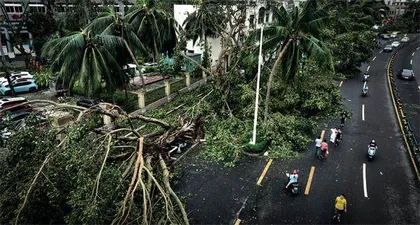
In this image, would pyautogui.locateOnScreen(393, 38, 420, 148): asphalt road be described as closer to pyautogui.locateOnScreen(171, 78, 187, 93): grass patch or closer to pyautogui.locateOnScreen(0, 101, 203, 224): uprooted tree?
pyautogui.locateOnScreen(0, 101, 203, 224): uprooted tree

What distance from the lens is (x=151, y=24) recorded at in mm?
25266

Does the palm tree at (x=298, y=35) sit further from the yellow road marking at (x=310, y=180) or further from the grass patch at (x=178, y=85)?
the grass patch at (x=178, y=85)

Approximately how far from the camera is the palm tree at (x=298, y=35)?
1762 cm

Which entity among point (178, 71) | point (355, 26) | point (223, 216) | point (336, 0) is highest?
point (336, 0)

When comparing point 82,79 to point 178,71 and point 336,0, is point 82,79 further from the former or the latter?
point 336,0

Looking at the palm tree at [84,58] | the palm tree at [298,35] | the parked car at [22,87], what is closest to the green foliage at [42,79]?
the parked car at [22,87]

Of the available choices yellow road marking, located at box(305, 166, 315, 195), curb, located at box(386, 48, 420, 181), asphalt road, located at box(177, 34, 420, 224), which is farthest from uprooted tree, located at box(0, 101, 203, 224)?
curb, located at box(386, 48, 420, 181)

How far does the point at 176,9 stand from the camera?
3975 centimetres

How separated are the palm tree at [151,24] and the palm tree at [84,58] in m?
5.28

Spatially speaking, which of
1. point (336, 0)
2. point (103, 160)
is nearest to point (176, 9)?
point (336, 0)

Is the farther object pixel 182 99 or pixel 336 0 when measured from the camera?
pixel 336 0

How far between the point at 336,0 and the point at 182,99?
38629mm

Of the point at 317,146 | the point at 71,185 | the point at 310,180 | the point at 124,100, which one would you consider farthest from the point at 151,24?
the point at 71,185

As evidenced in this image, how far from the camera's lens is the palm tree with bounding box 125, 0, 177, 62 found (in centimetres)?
2523
